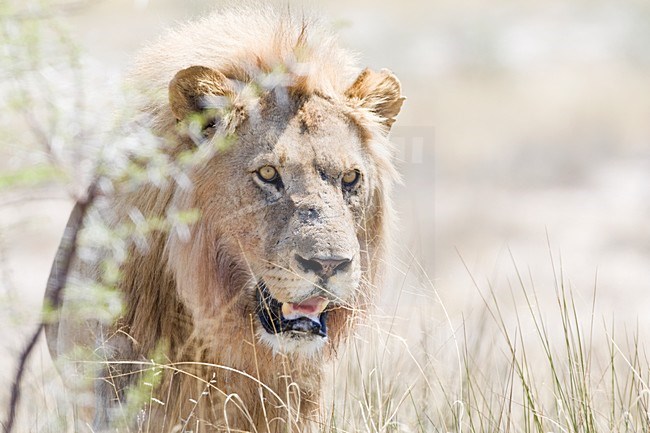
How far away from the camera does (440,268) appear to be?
14.3 meters

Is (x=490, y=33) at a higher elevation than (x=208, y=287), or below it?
higher

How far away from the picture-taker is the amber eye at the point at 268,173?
16.9ft

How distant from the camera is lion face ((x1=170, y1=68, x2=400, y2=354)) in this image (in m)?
4.94

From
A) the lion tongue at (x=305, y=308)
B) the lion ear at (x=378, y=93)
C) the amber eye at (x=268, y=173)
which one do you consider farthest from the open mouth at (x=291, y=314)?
the lion ear at (x=378, y=93)

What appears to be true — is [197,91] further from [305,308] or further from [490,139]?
[490,139]

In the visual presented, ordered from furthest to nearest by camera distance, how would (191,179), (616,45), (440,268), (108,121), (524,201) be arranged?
(616,45)
(524,201)
(440,268)
(191,179)
(108,121)

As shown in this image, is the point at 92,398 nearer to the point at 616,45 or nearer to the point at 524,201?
the point at 524,201

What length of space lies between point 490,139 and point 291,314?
617 inches

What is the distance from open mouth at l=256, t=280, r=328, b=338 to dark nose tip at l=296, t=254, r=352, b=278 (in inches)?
6.5

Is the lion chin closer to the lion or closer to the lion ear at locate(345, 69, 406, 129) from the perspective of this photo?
the lion

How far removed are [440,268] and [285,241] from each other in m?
9.56

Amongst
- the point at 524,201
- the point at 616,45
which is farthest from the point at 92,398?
the point at 616,45

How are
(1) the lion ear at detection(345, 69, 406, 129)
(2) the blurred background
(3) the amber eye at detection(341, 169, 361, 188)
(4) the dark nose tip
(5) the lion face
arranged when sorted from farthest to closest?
(2) the blurred background, (1) the lion ear at detection(345, 69, 406, 129), (3) the amber eye at detection(341, 169, 361, 188), (5) the lion face, (4) the dark nose tip

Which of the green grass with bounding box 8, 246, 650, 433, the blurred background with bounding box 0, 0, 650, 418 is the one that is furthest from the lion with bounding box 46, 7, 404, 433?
the blurred background with bounding box 0, 0, 650, 418
